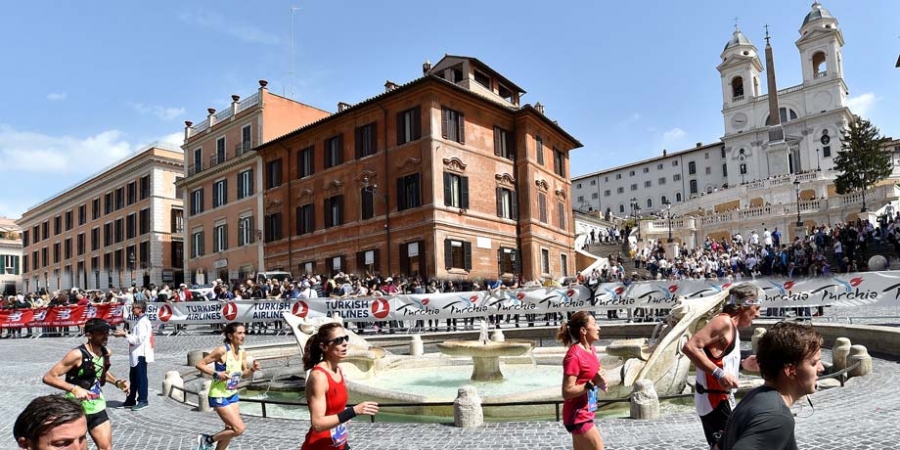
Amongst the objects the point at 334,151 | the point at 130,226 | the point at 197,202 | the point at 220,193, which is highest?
the point at 334,151

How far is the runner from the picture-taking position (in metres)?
6.30

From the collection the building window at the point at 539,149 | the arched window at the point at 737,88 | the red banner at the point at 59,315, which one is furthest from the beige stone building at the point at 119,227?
the arched window at the point at 737,88

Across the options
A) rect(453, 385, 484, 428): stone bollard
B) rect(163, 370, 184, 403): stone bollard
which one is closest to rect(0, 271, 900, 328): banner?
rect(163, 370, 184, 403): stone bollard

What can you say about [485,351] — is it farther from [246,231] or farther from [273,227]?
[246,231]

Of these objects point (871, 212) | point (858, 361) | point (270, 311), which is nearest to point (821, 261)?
point (858, 361)

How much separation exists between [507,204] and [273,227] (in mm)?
14507

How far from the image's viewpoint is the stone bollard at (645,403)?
8273 mm

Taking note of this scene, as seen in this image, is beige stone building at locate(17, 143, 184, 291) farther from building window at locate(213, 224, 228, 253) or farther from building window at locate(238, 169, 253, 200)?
building window at locate(238, 169, 253, 200)

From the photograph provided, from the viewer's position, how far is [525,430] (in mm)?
8141

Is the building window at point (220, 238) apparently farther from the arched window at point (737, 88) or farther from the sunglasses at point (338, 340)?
the arched window at point (737, 88)

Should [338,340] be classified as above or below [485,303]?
above

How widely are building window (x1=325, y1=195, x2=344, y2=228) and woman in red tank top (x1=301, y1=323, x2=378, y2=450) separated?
32627 mm

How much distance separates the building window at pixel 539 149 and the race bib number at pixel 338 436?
34.7 m

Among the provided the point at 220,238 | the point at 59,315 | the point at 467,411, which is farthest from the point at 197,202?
the point at 467,411
